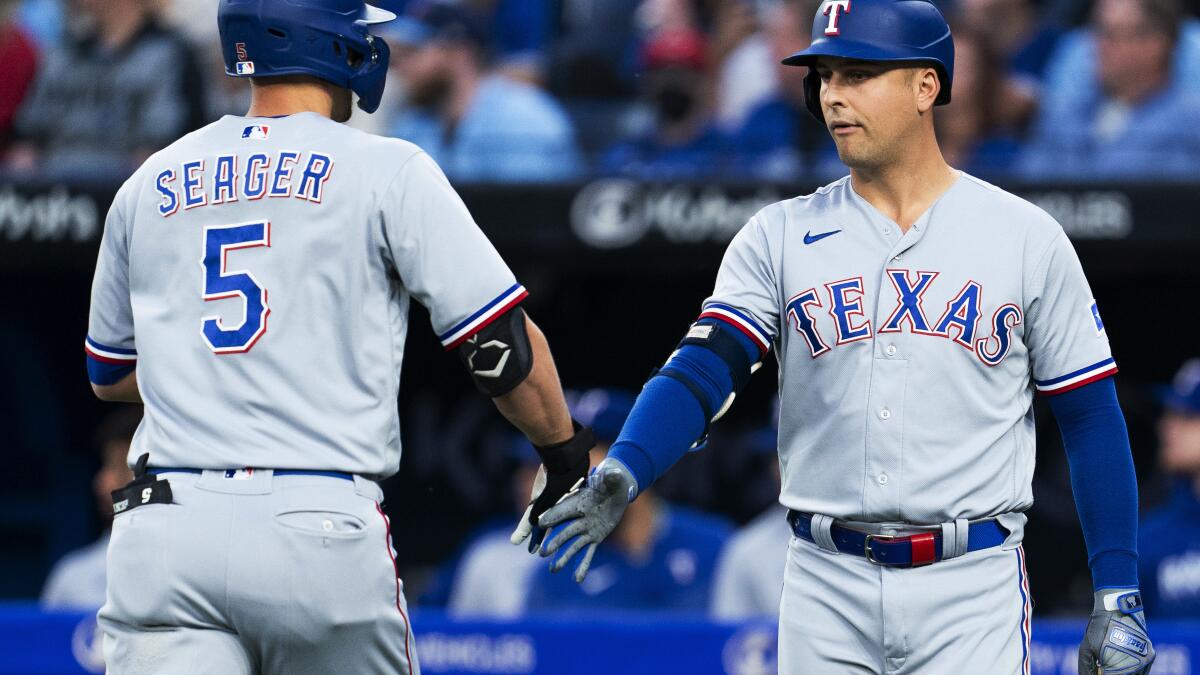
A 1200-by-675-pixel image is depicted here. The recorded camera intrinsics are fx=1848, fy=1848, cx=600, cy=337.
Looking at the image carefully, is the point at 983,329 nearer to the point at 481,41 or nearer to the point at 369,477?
the point at 369,477

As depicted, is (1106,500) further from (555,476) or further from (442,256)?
(442,256)

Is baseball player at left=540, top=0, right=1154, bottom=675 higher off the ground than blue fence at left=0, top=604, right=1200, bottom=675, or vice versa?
baseball player at left=540, top=0, right=1154, bottom=675

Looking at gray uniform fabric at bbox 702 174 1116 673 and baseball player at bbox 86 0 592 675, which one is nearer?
baseball player at bbox 86 0 592 675

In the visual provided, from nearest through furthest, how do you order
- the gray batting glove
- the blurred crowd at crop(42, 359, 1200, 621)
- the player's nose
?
1. the gray batting glove
2. the player's nose
3. the blurred crowd at crop(42, 359, 1200, 621)

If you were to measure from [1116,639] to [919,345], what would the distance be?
24.8 inches

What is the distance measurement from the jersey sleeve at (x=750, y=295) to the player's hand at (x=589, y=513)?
0.38 metres

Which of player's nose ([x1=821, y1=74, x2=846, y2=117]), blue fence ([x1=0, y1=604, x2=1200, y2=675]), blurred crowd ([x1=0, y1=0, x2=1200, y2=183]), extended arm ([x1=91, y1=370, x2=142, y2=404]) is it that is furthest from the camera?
blurred crowd ([x1=0, y1=0, x2=1200, y2=183])

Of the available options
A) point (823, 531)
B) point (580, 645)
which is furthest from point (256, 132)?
point (580, 645)

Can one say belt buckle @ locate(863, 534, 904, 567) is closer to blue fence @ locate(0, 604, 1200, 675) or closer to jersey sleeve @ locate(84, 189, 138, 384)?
jersey sleeve @ locate(84, 189, 138, 384)

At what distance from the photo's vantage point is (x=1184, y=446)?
5.95 metres

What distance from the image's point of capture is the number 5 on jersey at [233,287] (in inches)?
123

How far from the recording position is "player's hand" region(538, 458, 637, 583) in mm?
3205

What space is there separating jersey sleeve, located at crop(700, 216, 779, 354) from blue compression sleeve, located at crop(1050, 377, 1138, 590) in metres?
0.54

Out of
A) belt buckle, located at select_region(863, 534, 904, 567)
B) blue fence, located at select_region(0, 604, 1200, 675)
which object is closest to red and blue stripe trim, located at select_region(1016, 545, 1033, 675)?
belt buckle, located at select_region(863, 534, 904, 567)
